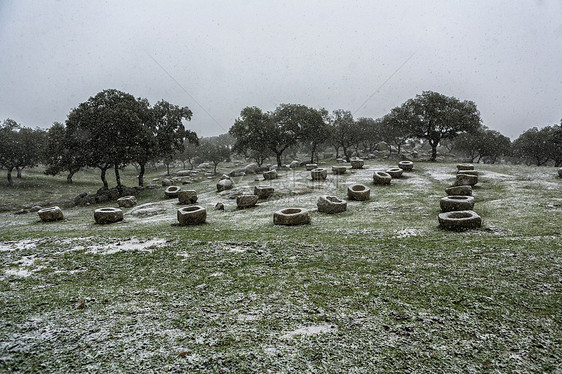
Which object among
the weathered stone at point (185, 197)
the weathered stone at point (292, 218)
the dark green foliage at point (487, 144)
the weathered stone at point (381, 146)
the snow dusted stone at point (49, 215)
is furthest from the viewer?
the weathered stone at point (381, 146)

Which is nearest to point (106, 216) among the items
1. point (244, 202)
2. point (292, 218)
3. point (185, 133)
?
point (244, 202)

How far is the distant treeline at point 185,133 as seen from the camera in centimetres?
2944

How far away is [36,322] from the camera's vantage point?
479cm

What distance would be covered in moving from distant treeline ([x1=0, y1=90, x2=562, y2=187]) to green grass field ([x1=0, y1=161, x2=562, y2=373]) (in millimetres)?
22653

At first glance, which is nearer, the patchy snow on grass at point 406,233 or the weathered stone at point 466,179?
the patchy snow on grass at point 406,233

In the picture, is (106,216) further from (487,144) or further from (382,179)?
(487,144)

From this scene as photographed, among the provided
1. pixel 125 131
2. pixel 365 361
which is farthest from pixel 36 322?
pixel 125 131

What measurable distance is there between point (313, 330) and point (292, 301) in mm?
976

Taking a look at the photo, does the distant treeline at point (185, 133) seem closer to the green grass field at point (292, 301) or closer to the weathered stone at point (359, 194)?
the green grass field at point (292, 301)

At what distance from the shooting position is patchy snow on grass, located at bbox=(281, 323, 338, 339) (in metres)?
4.36

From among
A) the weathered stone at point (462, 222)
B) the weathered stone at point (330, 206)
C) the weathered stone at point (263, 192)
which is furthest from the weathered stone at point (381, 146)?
the weathered stone at point (462, 222)

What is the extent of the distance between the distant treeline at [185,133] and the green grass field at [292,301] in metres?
22.7

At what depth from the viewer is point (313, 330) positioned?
14.6 ft

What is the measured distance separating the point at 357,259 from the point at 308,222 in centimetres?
534
